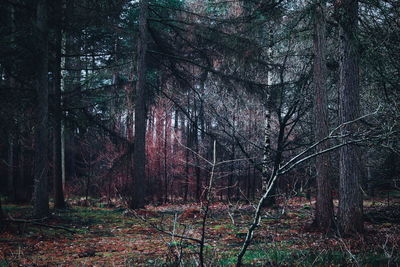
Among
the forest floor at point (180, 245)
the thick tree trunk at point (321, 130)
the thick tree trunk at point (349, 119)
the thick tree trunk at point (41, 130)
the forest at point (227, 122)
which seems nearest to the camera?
the forest floor at point (180, 245)

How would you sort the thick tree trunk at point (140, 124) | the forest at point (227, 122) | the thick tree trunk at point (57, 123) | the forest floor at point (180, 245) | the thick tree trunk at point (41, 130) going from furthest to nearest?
the thick tree trunk at point (140, 124), the thick tree trunk at point (57, 123), the thick tree trunk at point (41, 130), the forest at point (227, 122), the forest floor at point (180, 245)

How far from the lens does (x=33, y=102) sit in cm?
1178

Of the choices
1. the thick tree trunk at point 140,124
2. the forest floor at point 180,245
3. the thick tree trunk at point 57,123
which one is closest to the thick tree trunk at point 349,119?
the forest floor at point 180,245

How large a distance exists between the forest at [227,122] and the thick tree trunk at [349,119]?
3cm

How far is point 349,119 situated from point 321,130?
120 centimetres

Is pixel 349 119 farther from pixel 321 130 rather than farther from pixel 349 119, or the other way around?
pixel 321 130

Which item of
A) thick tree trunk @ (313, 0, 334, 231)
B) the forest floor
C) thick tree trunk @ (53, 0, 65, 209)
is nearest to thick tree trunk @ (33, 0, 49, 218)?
the forest floor

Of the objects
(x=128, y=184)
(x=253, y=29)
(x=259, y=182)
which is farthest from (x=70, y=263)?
(x=259, y=182)

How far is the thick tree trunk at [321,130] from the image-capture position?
32.4 ft

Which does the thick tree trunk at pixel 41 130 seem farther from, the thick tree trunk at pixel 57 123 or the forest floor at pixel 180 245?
the thick tree trunk at pixel 57 123

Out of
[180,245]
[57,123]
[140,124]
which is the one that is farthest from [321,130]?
[57,123]

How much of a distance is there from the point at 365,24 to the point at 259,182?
18158 millimetres

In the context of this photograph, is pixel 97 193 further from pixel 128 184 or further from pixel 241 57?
pixel 241 57

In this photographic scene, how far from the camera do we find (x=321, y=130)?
32.9 feet
